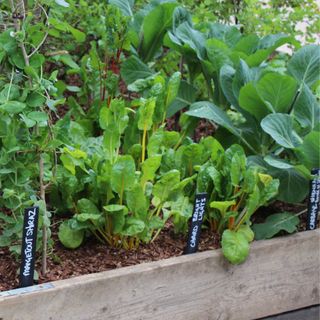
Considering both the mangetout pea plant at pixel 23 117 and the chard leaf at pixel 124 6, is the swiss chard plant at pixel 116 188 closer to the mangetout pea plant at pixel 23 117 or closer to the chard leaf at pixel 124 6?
the mangetout pea plant at pixel 23 117

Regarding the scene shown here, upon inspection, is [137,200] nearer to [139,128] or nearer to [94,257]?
[94,257]

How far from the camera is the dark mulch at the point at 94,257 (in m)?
2.27

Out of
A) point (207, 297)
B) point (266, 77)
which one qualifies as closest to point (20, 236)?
point (207, 297)

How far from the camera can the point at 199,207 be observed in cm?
245

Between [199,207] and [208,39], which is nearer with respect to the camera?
[199,207]

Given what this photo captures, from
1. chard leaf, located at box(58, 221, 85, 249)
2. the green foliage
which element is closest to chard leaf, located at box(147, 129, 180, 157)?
the green foliage

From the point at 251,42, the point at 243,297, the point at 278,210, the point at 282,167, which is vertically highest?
the point at 251,42

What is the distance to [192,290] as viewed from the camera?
244cm

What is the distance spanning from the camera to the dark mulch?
89.4 inches

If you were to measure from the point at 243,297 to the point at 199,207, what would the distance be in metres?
0.44

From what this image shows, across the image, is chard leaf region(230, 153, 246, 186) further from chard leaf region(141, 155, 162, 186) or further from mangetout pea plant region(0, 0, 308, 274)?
chard leaf region(141, 155, 162, 186)

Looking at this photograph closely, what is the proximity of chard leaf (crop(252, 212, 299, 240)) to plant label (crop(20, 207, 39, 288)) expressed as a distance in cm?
98

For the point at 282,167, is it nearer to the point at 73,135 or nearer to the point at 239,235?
the point at 239,235

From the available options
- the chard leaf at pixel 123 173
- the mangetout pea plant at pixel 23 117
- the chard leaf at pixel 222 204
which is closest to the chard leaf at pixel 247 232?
the chard leaf at pixel 222 204
